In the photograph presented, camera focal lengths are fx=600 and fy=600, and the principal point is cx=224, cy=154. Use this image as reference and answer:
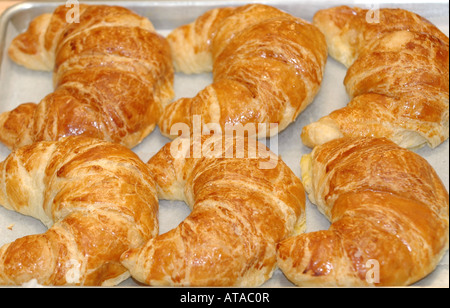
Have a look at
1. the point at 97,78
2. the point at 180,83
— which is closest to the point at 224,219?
the point at 97,78

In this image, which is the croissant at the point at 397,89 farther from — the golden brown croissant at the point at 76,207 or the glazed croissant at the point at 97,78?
the golden brown croissant at the point at 76,207

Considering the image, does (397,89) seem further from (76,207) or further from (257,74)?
(76,207)

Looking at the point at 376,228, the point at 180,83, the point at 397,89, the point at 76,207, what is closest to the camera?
the point at 376,228

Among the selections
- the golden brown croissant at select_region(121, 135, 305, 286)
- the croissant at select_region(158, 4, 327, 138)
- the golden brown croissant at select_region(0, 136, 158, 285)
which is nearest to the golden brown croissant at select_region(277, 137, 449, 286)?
the golden brown croissant at select_region(121, 135, 305, 286)

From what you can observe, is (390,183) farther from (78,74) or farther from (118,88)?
(78,74)

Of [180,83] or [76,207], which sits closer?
[76,207]
